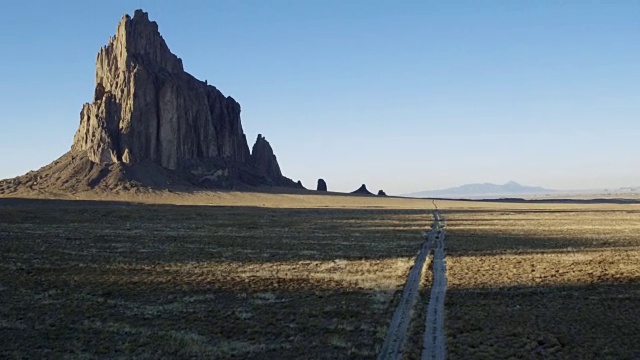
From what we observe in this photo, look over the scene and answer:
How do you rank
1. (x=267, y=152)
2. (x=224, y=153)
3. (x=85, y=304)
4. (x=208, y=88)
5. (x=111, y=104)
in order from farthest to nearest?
(x=267, y=152) → (x=208, y=88) → (x=224, y=153) → (x=111, y=104) → (x=85, y=304)

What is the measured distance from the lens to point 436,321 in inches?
607

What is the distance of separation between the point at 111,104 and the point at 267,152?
61183mm

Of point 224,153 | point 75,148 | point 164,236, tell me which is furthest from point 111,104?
point 164,236

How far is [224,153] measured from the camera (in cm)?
15800

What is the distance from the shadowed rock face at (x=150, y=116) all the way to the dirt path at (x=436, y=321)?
376 feet

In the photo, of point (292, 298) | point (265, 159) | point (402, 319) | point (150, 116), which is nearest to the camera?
point (402, 319)

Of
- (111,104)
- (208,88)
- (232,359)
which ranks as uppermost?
(208,88)

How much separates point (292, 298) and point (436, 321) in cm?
577

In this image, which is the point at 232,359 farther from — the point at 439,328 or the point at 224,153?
the point at 224,153

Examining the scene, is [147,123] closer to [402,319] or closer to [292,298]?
[292,298]

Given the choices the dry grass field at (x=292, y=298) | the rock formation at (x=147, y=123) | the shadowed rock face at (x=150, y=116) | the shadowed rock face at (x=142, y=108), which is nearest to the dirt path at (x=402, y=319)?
the dry grass field at (x=292, y=298)

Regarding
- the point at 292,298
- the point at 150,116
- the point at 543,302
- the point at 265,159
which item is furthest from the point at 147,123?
the point at 543,302

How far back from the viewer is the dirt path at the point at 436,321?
41.3 ft

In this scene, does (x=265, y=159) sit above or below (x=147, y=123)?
below
